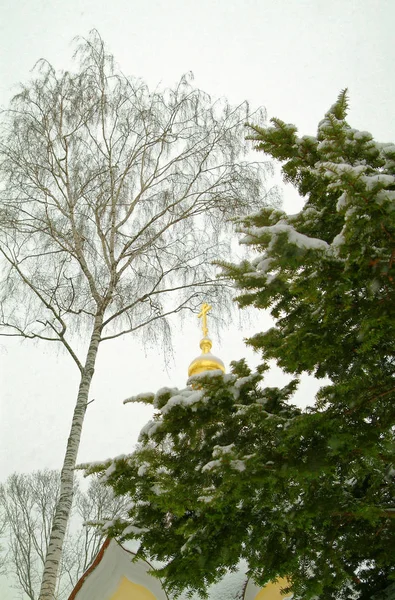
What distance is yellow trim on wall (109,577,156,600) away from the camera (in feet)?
17.0

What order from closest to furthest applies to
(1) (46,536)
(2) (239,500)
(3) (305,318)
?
(3) (305,318)
(2) (239,500)
(1) (46,536)

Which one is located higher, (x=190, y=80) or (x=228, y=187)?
(x=190, y=80)

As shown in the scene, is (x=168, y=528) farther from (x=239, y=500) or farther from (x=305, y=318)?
(x=305, y=318)

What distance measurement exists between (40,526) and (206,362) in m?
8.68

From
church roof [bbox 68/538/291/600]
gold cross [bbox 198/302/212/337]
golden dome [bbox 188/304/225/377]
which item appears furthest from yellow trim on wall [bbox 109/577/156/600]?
golden dome [bbox 188/304/225/377]

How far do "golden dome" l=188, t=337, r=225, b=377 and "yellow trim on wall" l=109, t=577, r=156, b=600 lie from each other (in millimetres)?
5217

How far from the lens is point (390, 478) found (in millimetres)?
3643

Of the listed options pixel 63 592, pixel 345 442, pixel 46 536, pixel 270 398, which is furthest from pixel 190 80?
pixel 63 592

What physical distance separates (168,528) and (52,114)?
7.35m

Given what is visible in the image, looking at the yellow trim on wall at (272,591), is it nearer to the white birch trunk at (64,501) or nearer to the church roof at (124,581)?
the church roof at (124,581)

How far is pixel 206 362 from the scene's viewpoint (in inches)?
407

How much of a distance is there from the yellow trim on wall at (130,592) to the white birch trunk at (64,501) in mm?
729

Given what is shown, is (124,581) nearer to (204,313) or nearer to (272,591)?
(272,591)

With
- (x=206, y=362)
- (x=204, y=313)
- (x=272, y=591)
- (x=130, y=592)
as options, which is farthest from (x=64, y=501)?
(x=206, y=362)
